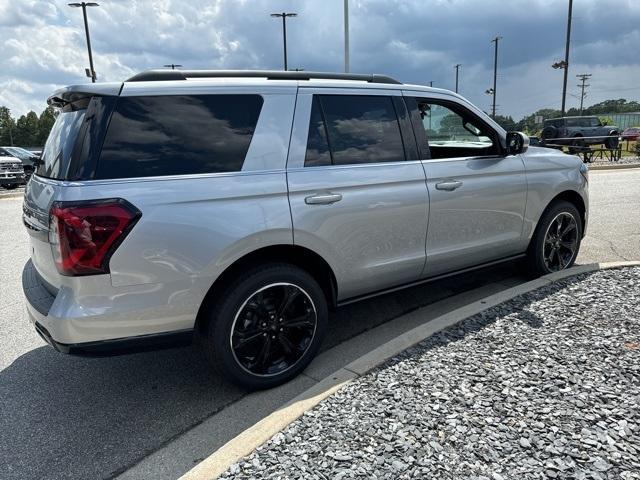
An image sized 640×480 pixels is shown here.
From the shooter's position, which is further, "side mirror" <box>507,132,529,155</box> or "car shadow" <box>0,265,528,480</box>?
"side mirror" <box>507,132,529,155</box>

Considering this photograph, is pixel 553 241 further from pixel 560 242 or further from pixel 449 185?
pixel 449 185

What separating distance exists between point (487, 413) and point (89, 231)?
227cm

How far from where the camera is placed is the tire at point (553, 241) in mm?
4922

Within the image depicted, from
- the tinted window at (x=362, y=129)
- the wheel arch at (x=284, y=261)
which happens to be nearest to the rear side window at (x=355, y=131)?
the tinted window at (x=362, y=129)

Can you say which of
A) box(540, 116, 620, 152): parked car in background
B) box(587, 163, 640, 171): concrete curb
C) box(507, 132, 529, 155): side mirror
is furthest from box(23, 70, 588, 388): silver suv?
box(540, 116, 620, 152): parked car in background

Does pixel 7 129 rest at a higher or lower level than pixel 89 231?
higher

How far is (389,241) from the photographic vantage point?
374 centimetres

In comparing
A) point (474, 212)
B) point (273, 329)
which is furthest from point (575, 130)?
point (273, 329)

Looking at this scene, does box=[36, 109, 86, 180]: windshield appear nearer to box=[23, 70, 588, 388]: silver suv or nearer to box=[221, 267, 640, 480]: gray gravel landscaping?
box=[23, 70, 588, 388]: silver suv

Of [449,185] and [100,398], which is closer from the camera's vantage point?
[100,398]

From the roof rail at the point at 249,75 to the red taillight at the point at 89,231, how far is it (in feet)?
2.76

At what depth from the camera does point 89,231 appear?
8.56ft

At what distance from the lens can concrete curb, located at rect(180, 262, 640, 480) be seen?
2.36 meters

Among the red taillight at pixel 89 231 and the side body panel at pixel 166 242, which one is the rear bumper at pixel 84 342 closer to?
the side body panel at pixel 166 242
